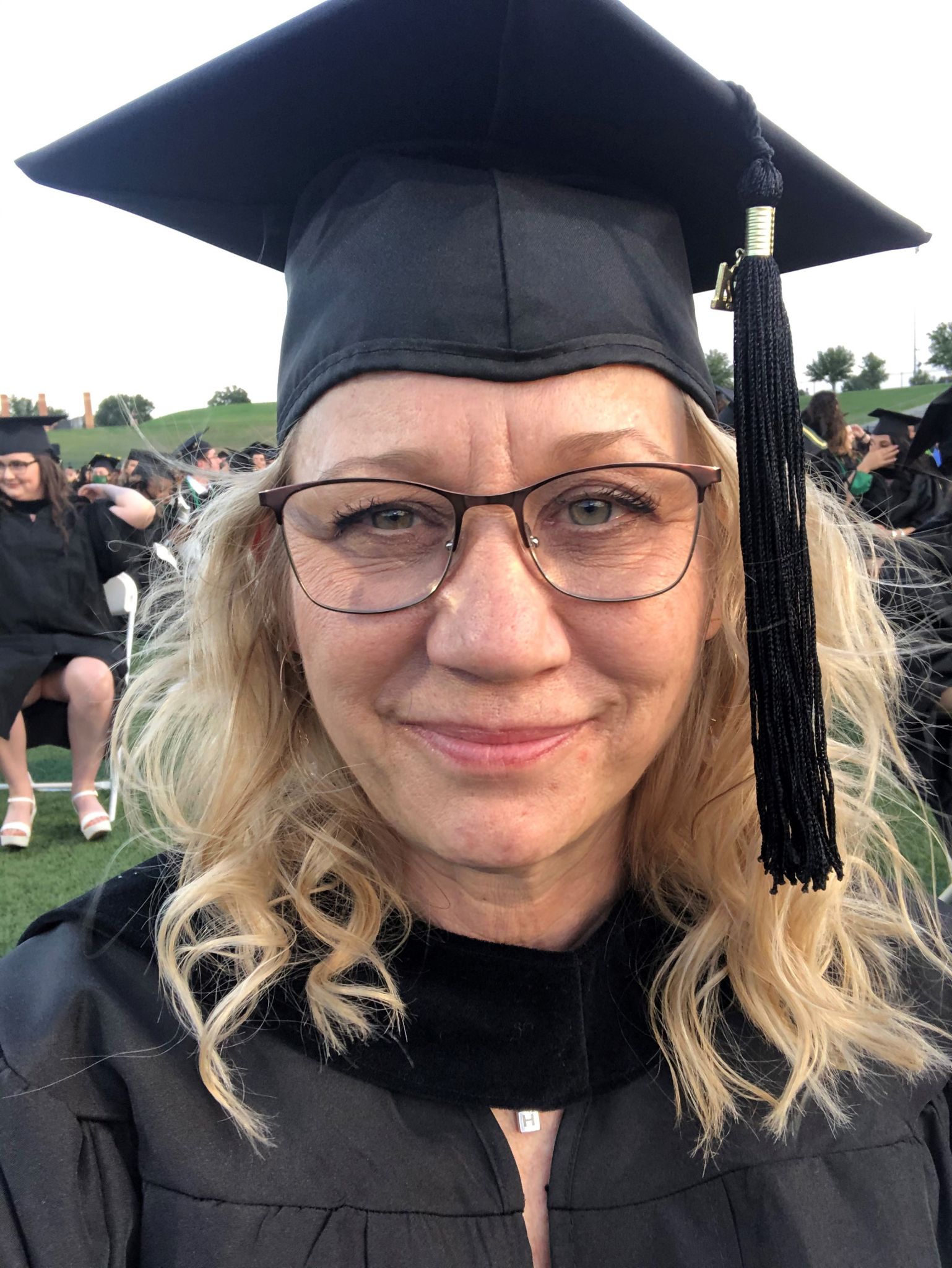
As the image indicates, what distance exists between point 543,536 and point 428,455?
177 millimetres

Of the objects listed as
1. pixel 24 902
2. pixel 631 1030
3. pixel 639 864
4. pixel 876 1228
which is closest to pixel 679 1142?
pixel 631 1030

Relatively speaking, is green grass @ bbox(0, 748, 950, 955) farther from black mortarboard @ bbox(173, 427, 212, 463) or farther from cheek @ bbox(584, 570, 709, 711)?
cheek @ bbox(584, 570, 709, 711)

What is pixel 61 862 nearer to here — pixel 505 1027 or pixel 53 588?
pixel 53 588

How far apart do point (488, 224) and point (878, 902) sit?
1252mm

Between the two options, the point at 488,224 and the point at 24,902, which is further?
the point at 24,902

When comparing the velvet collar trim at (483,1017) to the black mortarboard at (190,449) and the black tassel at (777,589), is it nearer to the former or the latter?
the black tassel at (777,589)

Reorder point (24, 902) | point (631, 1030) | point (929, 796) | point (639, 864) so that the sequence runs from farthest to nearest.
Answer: point (24, 902)
point (929, 796)
point (639, 864)
point (631, 1030)

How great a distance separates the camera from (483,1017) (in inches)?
54.4

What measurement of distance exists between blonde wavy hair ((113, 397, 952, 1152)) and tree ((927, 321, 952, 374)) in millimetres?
73699

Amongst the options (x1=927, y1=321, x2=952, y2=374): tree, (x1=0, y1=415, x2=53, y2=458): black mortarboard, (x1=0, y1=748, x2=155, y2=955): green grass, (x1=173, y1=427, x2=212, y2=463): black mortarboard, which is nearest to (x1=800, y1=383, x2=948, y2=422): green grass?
(x1=927, y1=321, x2=952, y2=374): tree

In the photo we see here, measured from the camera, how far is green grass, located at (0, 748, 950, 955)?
462 centimetres

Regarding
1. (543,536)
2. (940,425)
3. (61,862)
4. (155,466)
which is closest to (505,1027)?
(543,536)

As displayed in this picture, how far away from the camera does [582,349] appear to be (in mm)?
1230

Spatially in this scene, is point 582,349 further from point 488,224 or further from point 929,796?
point 929,796
